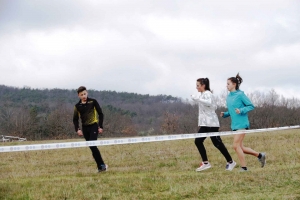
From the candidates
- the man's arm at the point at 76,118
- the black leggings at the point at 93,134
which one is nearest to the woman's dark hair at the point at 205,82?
the black leggings at the point at 93,134

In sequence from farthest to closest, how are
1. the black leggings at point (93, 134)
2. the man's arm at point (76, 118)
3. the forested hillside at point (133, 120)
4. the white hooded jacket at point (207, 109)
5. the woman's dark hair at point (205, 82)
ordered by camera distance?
the forested hillside at point (133, 120)
the man's arm at point (76, 118)
the black leggings at point (93, 134)
the woman's dark hair at point (205, 82)
the white hooded jacket at point (207, 109)

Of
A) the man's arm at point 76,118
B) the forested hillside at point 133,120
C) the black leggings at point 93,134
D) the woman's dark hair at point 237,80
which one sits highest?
the woman's dark hair at point 237,80

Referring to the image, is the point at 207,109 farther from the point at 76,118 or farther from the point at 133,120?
the point at 133,120

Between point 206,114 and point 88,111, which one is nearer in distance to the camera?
point 206,114

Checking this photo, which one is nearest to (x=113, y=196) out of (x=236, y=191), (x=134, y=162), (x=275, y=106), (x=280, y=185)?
(x=236, y=191)

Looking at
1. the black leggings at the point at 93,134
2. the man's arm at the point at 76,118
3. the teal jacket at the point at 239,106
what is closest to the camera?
the teal jacket at the point at 239,106

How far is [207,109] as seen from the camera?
7641 mm

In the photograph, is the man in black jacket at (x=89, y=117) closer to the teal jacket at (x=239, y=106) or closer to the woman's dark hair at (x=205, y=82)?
the woman's dark hair at (x=205, y=82)

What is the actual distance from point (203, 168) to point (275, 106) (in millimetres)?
71747

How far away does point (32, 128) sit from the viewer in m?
80.9

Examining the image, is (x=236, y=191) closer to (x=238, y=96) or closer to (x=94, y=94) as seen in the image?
(x=238, y=96)

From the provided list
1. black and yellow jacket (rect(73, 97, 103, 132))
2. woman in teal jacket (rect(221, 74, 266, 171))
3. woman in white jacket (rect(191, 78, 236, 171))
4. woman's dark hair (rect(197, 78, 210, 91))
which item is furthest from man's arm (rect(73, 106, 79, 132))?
woman in teal jacket (rect(221, 74, 266, 171))

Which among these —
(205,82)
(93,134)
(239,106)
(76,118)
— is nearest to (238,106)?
(239,106)

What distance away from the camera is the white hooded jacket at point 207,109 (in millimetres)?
7520
